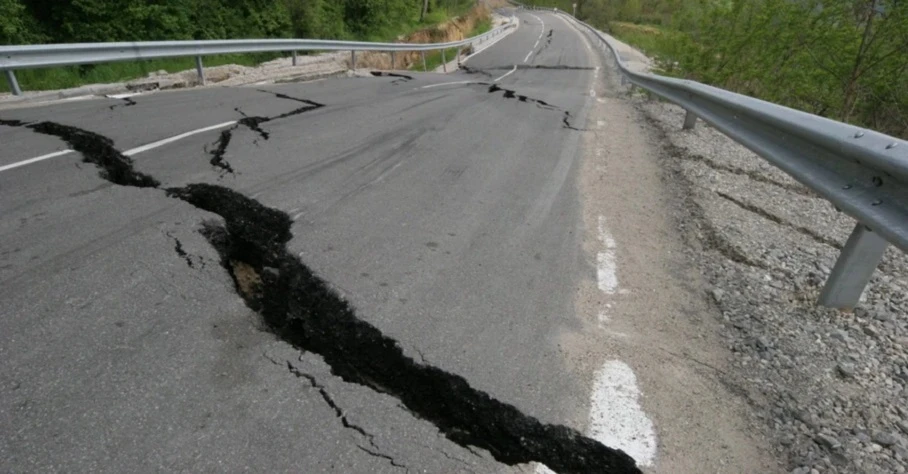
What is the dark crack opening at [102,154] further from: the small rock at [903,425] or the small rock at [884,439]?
the small rock at [903,425]

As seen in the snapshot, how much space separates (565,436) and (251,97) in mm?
7587

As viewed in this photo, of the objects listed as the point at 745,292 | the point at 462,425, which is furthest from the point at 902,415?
the point at 462,425

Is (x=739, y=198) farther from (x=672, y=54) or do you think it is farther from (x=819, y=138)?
(x=672, y=54)

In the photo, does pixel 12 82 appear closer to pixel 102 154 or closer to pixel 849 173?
pixel 102 154

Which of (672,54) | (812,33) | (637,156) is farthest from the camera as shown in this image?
(672,54)

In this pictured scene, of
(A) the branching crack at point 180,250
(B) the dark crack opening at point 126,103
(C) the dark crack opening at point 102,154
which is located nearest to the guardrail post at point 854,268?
(A) the branching crack at point 180,250

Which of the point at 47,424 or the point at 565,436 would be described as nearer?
the point at 47,424

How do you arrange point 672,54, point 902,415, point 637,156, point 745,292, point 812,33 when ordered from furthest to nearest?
point 672,54, point 812,33, point 637,156, point 745,292, point 902,415

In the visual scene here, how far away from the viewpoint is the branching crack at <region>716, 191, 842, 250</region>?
3965 millimetres

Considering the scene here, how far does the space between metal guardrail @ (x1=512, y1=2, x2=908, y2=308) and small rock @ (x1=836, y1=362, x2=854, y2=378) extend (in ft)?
1.82

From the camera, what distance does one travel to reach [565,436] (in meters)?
2.07

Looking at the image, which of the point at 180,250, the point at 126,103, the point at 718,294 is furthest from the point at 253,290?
the point at 126,103

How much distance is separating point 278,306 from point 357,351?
62cm

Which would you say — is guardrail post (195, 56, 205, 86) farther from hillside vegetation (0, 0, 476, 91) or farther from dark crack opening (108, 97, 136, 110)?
dark crack opening (108, 97, 136, 110)
